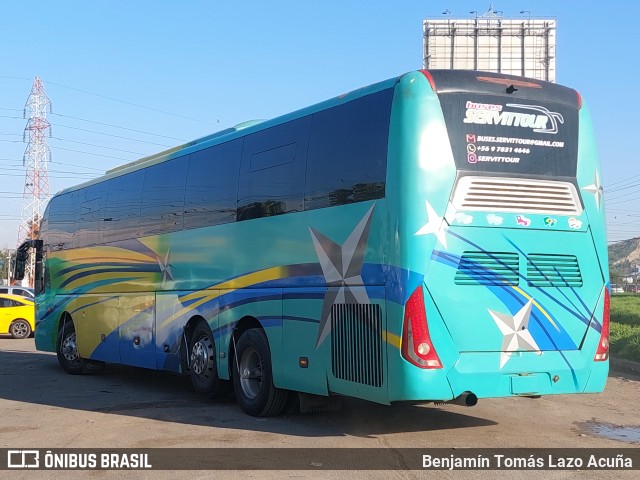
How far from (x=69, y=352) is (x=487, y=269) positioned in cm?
1125

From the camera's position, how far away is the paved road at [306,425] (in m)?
8.77

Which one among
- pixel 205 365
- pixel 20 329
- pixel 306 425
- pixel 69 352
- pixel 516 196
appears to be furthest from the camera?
pixel 20 329

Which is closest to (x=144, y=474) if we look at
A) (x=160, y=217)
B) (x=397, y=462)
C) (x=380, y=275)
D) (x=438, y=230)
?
(x=397, y=462)

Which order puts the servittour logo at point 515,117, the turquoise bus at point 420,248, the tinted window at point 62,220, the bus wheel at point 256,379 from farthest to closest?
the tinted window at point 62,220 → the bus wheel at point 256,379 → the servittour logo at point 515,117 → the turquoise bus at point 420,248

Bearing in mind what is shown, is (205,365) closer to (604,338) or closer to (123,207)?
(123,207)

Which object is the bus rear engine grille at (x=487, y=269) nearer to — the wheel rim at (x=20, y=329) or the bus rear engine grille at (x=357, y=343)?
the bus rear engine grille at (x=357, y=343)

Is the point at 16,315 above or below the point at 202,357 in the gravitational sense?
below

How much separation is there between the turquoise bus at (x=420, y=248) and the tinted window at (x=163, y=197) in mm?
1883

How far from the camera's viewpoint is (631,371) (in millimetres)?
17484

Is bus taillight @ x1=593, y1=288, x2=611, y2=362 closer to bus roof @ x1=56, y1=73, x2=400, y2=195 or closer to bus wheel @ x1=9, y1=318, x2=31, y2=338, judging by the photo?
bus roof @ x1=56, y1=73, x2=400, y2=195

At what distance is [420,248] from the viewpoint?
8.36 metres

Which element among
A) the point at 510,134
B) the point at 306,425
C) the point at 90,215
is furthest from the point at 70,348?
the point at 510,134

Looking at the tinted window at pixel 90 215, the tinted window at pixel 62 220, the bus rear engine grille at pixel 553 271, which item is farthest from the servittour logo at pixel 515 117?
the tinted window at pixel 62 220

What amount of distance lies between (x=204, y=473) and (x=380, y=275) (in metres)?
2.63
